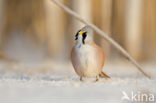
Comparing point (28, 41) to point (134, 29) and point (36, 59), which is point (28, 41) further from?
point (134, 29)

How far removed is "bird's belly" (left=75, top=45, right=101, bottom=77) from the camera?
237 centimetres

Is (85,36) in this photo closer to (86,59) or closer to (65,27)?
(86,59)

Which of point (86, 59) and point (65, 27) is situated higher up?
point (65, 27)

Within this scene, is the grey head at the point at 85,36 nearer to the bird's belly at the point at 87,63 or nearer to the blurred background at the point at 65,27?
the bird's belly at the point at 87,63

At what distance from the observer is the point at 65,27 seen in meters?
7.02

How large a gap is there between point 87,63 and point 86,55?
55 millimetres

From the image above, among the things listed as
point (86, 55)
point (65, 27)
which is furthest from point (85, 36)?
point (65, 27)

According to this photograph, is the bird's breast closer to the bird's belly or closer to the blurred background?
the bird's belly

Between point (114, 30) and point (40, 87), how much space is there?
4.89m

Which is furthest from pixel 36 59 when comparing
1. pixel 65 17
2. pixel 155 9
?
pixel 155 9

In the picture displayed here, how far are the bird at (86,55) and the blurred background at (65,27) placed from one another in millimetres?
3047

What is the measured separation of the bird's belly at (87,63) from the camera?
2.37m

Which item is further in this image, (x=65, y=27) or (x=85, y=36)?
(x=65, y=27)

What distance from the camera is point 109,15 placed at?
6754 mm
